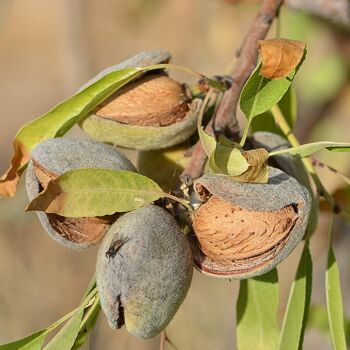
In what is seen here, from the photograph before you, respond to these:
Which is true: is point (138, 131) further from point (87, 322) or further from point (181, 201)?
point (87, 322)

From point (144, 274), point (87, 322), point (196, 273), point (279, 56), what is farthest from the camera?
point (196, 273)

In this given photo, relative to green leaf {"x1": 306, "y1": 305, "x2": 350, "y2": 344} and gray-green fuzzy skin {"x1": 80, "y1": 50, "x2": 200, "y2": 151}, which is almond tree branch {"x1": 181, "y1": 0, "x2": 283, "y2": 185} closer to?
gray-green fuzzy skin {"x1": 80, "y1": 50, "x2": 200, "y2": 151}

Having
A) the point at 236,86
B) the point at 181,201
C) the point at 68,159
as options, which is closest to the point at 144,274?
the point at 181,201

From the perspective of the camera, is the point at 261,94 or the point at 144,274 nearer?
the point at 144,274

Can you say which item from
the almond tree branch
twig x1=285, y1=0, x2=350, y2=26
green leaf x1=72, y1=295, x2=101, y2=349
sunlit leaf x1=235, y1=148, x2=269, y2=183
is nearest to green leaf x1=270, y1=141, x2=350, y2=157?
sunlit leaf x1=235, y1=148, x2=269, y2=183

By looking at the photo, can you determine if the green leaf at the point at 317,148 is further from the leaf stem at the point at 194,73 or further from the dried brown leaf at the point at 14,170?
the dried brown leaf at the point at 14,170

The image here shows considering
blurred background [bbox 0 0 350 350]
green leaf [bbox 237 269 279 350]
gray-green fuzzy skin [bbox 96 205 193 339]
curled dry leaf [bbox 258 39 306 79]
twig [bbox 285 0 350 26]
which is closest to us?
gray-green fuzzy skin [bbox 96 205 193 339]

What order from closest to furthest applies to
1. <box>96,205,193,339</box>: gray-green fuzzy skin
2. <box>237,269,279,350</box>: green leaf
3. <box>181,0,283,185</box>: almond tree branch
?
1. <box>96,205,193,339</box>: gray-green fuzzy skin
2. <box>181,0,283,185</box>: almond tree branch
3. <box>237,269,279,350</box>: green leaf
